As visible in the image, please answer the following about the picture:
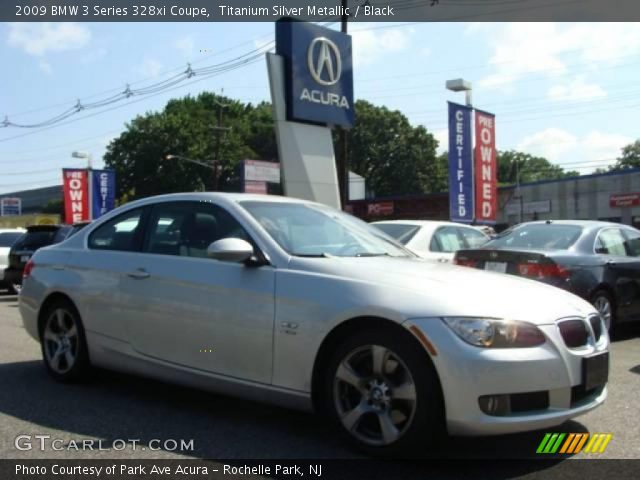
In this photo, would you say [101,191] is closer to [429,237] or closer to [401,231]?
[401,231]

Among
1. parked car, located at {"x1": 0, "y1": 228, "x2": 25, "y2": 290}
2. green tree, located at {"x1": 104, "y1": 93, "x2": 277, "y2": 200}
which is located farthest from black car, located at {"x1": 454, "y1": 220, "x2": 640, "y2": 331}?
green tree, located at {"x1": 104, "y1": 93, "x2": 277, "y2": 200}

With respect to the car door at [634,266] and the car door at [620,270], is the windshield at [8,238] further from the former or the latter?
the car door at [634,266]

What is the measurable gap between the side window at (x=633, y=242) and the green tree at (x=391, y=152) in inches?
2262

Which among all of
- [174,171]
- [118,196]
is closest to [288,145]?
[174,171]

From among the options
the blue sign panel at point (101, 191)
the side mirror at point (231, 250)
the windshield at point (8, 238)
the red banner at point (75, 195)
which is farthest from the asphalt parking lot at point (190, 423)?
the blue sign panel at point (101, 191)

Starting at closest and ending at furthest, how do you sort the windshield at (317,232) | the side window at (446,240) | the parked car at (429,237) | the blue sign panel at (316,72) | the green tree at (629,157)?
the windshield at (317,232) → the parked car at (429,237) → the side window at (446,240) → the blue sign panel at (316,72) → the green tree at (629,157)

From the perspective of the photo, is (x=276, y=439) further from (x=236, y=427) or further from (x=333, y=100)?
(x=333, y=100)

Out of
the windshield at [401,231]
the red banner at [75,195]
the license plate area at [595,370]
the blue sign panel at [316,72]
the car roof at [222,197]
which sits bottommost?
the license plate area at [595,370]

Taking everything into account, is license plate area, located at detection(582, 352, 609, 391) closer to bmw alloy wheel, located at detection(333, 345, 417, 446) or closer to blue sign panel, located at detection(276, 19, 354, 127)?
bmw alloy wheel, located at detection(333, 345, 417, 446)

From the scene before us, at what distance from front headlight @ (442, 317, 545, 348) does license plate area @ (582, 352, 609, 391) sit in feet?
1.29

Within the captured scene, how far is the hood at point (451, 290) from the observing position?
12.1 ft

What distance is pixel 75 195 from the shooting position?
30.5m

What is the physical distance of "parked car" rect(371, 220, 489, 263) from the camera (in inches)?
385

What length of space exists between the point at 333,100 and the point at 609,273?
7.47 metres
